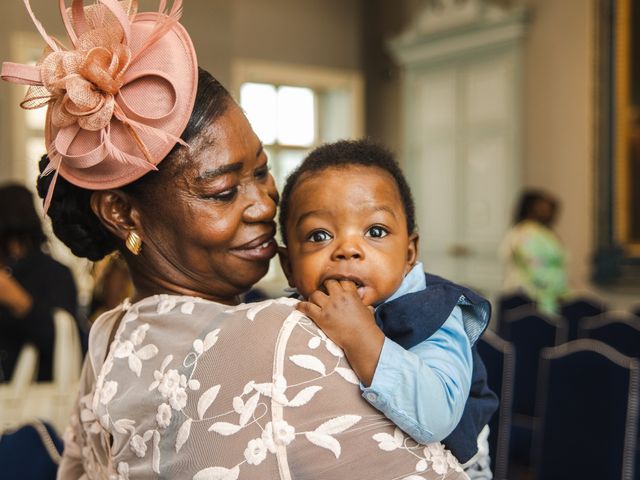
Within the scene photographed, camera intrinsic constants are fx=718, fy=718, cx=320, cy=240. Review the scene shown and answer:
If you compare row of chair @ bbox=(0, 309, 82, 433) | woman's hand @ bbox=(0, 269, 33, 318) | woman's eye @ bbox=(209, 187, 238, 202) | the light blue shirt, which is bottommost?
row of chair @ bbox=(0, 309, 82, 433)

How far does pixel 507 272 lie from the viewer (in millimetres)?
7461

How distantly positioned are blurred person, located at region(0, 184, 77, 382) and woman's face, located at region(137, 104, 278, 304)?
6.58 ft

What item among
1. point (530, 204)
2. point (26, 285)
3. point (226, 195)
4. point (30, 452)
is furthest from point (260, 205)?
point (530, 204)

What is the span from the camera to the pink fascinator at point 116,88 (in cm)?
115

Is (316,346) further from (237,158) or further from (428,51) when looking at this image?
(428,51)

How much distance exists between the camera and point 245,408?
1016 millimetres

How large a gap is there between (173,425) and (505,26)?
742 centimetres

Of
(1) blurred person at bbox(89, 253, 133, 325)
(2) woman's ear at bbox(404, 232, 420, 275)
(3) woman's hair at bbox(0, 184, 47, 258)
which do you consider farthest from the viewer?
(1) blurred person at bbox(89, 253, 133, 325)

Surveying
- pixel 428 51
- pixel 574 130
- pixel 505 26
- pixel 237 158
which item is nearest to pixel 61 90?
pixel 237 158

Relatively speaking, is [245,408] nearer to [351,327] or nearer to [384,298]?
[351,327]

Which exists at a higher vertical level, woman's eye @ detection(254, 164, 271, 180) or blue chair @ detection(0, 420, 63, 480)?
Answer: woman's eye @ detection(254, 164, 271, 180)

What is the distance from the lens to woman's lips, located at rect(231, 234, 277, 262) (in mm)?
1265

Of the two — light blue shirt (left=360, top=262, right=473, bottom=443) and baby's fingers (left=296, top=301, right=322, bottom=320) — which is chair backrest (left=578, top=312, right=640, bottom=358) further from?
baby's fingers (left=296, top=301, right=322, bottom=320)

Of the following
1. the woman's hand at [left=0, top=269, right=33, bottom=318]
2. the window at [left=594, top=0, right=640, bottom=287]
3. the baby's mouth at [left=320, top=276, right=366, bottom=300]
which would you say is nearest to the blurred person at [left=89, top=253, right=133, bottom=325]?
the woman's hand at [left=0, top=269, right=33, bottom=318]
